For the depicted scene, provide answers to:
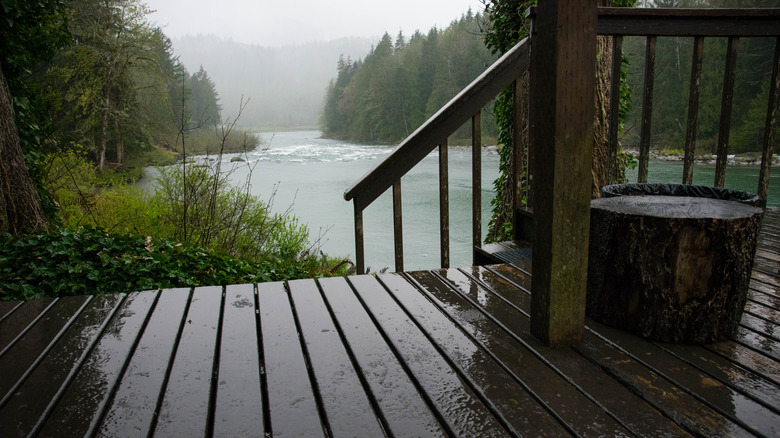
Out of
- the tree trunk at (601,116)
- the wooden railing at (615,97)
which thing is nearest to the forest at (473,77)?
the tree trunk at (601,116)

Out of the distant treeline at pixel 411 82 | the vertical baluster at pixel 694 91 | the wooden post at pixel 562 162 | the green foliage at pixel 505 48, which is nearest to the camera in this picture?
the wooden post at pixel 562 162

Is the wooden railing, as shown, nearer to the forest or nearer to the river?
the river

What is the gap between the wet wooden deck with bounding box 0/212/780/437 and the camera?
44.0 inches

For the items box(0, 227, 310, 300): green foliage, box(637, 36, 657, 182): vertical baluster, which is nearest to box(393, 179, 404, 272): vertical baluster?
box(637, 36, 657, 182): vertical baluster

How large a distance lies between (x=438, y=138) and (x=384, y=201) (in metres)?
12.9

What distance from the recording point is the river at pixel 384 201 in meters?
10.2

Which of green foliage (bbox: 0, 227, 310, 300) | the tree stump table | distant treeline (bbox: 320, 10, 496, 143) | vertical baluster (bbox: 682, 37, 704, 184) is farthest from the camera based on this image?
distant treeline (bbox: 320, 10, 496, 143)

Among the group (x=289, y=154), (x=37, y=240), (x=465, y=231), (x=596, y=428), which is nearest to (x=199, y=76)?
(x=289, y=154)

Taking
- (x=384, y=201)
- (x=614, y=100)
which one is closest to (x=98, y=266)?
(x=614, y=100)

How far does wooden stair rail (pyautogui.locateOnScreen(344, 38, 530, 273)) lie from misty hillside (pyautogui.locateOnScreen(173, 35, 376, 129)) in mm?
91637

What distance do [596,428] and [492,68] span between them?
174 centimetres

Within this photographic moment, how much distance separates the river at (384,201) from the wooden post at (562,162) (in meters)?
5.23

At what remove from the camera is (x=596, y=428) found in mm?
1074

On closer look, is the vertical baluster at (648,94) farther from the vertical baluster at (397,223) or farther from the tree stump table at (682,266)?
the vertical baluster at (397,223)
